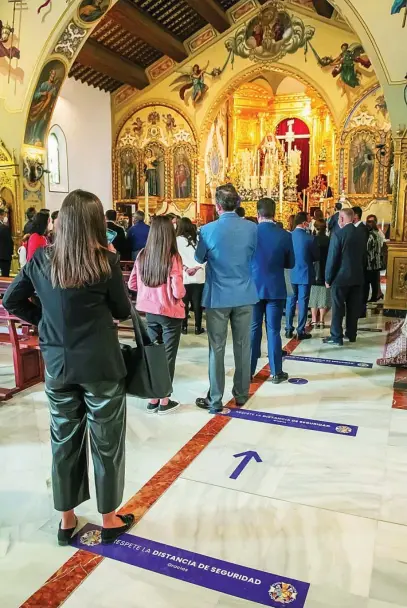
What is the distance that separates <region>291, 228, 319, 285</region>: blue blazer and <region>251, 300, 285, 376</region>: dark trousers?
5.76 feet

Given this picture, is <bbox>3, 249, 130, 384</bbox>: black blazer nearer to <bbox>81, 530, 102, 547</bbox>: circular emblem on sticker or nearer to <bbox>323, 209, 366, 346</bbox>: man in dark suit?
<bbox>81, 530, 102, 547</bbox>: circular emblem on sticker

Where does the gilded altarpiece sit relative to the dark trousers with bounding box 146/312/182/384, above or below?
above

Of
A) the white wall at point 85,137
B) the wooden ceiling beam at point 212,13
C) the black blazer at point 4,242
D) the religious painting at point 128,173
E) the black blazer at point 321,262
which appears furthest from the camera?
the religious painting at point 128,173

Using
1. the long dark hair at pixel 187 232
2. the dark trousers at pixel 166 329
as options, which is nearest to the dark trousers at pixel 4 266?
the long dark hair at pixel 187 232

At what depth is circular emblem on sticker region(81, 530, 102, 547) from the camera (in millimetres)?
2521

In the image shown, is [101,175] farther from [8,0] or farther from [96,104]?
[8,0]

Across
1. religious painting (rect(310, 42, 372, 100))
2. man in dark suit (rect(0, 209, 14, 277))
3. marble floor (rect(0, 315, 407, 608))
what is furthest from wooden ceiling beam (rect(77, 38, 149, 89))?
marble floor (rect(0, 315, 407, 608))

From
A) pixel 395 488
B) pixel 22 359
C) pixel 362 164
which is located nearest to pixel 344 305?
pixel 395 488

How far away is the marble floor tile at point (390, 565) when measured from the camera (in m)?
2.19

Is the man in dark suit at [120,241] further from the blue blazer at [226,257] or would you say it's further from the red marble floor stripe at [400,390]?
the red marble floor stripe at [400,390]

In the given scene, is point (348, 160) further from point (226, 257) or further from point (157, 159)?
point (226, 257)

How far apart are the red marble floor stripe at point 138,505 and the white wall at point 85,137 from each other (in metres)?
10.9

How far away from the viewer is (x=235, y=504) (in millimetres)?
2877

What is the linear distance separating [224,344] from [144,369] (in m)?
1.80
